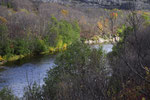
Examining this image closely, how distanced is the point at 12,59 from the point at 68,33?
26758mm

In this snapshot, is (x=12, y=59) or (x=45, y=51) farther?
(x=45, y=51)

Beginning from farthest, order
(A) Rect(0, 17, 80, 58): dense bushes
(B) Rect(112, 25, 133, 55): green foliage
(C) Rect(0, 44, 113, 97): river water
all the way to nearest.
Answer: (A) Rect(0, 17, 80, 58): dense bushes < (C) Rect(0, 44, 113, 97): river water < (B) Rect(112, 25, 133, 55): green foliage

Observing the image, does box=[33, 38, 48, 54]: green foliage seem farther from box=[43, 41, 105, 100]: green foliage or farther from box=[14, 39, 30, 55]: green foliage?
box=[43, 41, 105, 100]: green foliage

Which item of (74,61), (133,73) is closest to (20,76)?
(74,61)

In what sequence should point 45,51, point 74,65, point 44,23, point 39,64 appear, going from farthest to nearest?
point 44,23 < point 45,51 < point 39,64 < point 74,65

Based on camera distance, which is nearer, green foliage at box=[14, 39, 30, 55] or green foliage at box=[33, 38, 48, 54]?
green foliage at box=[14, 39, 30, 55]

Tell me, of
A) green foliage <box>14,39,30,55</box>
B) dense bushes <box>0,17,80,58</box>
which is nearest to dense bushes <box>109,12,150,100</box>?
dense bushes <box>0,17,80,58</box>

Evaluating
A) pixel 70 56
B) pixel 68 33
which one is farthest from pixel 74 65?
pixel 68 33

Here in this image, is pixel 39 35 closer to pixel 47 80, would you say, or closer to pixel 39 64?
pixel 39 64

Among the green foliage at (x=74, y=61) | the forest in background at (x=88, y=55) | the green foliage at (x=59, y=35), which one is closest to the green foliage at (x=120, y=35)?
the forest in background at (x=88, y=55)

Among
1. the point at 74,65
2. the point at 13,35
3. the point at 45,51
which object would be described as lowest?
the point at 45,51

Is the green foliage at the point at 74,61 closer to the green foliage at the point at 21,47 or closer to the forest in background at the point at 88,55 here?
the forest in background at the point at 88,55

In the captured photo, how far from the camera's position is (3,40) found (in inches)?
1950

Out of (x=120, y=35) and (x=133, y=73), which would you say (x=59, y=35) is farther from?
(x=133, y=73)
